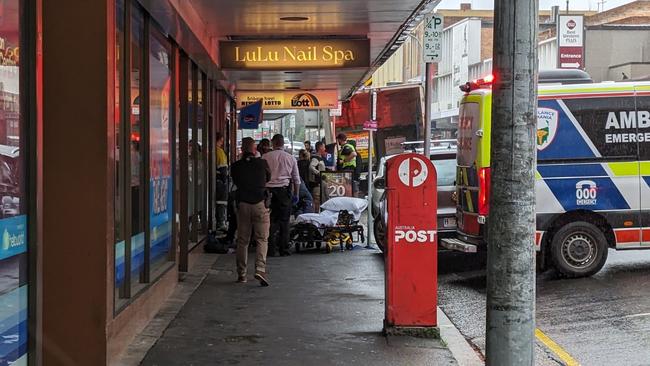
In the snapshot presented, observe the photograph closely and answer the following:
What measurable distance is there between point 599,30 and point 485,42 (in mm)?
17260

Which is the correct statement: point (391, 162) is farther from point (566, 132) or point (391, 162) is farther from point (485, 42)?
point (485, 42)

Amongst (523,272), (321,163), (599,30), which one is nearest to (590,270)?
(523,272)

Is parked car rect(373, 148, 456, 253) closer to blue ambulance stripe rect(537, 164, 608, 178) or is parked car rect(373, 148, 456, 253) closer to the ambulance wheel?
the ambulance wheel

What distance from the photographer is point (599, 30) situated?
47.9 metres

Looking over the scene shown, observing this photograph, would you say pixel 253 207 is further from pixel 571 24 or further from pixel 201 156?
pixel 571 24

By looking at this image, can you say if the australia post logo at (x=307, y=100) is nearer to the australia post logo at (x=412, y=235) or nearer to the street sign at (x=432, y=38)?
the street sign at (x=432, y=38)

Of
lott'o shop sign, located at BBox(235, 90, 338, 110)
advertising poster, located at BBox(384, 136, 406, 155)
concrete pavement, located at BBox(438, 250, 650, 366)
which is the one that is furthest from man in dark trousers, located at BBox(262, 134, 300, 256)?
advertising poster, located at BBox(384, 136, 406, 155)

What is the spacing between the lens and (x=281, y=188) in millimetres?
13641

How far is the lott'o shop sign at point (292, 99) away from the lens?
2256cm

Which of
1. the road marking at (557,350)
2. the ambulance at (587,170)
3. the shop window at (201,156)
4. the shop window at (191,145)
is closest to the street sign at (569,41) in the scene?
the shop window at (201,156)

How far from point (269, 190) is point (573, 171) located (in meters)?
4.56

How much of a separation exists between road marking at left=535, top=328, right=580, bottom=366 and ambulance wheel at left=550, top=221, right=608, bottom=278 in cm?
283

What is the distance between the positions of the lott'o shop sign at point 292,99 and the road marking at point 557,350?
14.6m

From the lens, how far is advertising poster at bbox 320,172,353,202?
17359 millimetres
